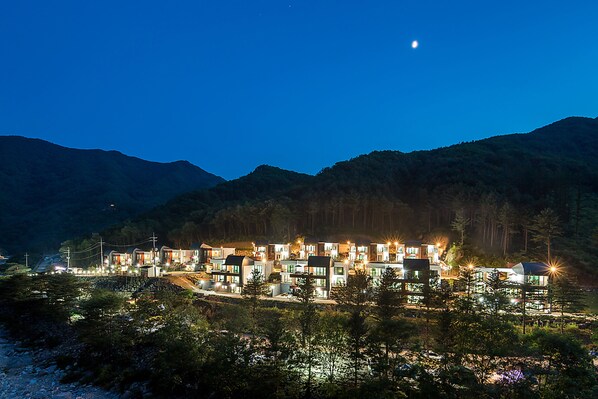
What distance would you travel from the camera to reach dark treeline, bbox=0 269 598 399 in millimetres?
15008

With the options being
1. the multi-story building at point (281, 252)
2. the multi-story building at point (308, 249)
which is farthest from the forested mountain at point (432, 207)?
the multi-story building at point (308, 249)

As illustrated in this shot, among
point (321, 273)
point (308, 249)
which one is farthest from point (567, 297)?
point (308, 249)

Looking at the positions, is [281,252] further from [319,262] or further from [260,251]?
[319,262]

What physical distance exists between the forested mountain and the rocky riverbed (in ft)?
114

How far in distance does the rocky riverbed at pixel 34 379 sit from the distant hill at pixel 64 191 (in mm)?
75413

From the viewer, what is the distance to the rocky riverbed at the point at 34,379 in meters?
20.9

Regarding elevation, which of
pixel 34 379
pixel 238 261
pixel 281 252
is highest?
pixel 238 261

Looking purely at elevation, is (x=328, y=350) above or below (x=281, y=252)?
below

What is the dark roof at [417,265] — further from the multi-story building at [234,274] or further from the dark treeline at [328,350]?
the multi-story building at [234,274]

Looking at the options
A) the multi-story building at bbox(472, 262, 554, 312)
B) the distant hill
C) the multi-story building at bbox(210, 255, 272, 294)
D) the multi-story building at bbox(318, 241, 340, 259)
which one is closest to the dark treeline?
the multi-story building at bbox(472, 262, 554, 312)

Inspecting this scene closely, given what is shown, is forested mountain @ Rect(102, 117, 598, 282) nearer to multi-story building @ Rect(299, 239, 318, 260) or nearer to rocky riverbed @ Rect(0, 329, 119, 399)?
multi-story building @ Rect(299, 239, 318, 260)

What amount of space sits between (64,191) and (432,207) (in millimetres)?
143437

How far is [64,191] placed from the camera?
140750mm

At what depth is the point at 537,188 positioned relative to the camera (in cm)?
6044
